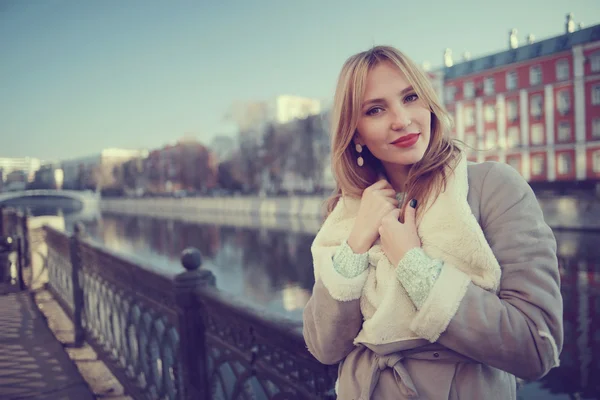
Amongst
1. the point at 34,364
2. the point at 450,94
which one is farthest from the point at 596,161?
the point at 34,364

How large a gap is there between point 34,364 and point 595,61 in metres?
32.8

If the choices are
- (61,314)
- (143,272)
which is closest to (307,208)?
(61,314)

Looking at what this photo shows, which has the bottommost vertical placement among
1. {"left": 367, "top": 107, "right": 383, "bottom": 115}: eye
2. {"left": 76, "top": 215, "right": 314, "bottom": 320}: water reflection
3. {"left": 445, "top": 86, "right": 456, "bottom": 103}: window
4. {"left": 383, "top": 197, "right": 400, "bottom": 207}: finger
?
{"left": 76, "top": 215, "right": 314, "bottom": 320}: water reflection

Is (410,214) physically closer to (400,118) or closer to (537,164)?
(400,118)

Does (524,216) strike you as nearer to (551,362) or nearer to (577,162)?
(551,362)

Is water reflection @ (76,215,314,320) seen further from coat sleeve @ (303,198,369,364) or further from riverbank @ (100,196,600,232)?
coat sleeve @ (303,198,369,364)

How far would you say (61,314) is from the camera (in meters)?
5.31

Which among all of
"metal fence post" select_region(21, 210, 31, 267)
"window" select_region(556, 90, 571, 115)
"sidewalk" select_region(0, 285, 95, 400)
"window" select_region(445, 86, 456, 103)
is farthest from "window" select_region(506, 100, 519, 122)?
"sidewalk" select_region(0, 285, 95, 400)

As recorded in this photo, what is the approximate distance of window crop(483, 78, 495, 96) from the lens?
1328 inches

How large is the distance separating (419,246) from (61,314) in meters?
5.32

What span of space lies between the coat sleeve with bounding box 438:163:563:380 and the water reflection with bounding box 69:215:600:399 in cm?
106

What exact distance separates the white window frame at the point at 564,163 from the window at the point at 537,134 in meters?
1.79

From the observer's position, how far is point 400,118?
1120mm

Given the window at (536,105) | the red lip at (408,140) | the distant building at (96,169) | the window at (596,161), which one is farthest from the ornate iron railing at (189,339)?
the distant building at (96,169)
